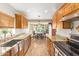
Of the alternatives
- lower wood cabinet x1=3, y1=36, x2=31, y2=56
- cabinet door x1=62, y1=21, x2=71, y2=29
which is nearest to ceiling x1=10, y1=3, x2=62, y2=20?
cabinet door x1=62, y1=21, x2=71, y2=29

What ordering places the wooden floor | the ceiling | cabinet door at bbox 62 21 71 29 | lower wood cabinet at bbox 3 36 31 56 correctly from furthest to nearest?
the wooden floor
the ceiling
cabinet door at bbox 62 21 71 29
lower wood cabinet at bbox 3 36 31 56

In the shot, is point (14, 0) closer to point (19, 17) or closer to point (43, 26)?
point (19, 17)

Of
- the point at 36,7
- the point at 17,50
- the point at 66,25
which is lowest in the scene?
the point at 17,50

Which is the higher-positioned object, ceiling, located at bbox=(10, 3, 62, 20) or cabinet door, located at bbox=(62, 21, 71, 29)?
ceiling, located at bbox=(10, 3, 62, 20)

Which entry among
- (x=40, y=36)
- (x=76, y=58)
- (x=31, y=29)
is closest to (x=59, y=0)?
(x=76, y=58)

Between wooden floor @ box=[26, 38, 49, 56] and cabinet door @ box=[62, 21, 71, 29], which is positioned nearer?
cabinet door @ box=[62, 21, 71, 29]

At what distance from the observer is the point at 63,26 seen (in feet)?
12.9

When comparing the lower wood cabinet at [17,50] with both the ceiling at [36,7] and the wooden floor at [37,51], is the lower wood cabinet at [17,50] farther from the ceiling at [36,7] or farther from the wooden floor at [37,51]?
the ceiling at [36,7]

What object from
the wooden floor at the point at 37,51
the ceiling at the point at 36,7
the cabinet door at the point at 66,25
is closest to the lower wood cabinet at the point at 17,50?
the wooden floor at the point at 37,51

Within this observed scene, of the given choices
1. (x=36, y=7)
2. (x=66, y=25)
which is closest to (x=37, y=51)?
(x=36, y=7)

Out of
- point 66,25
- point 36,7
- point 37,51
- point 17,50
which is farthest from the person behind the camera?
point 37,51

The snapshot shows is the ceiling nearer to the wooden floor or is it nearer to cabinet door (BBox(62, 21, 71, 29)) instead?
cabinet door (BBox(62, 21, 71, 29))

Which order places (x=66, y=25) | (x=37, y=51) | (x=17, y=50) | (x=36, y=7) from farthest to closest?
(x=37, y=51) → (x=36, y=7) → (x=66, y=25) → (x=17, y=50)

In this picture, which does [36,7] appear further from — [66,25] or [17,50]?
[17,50]
